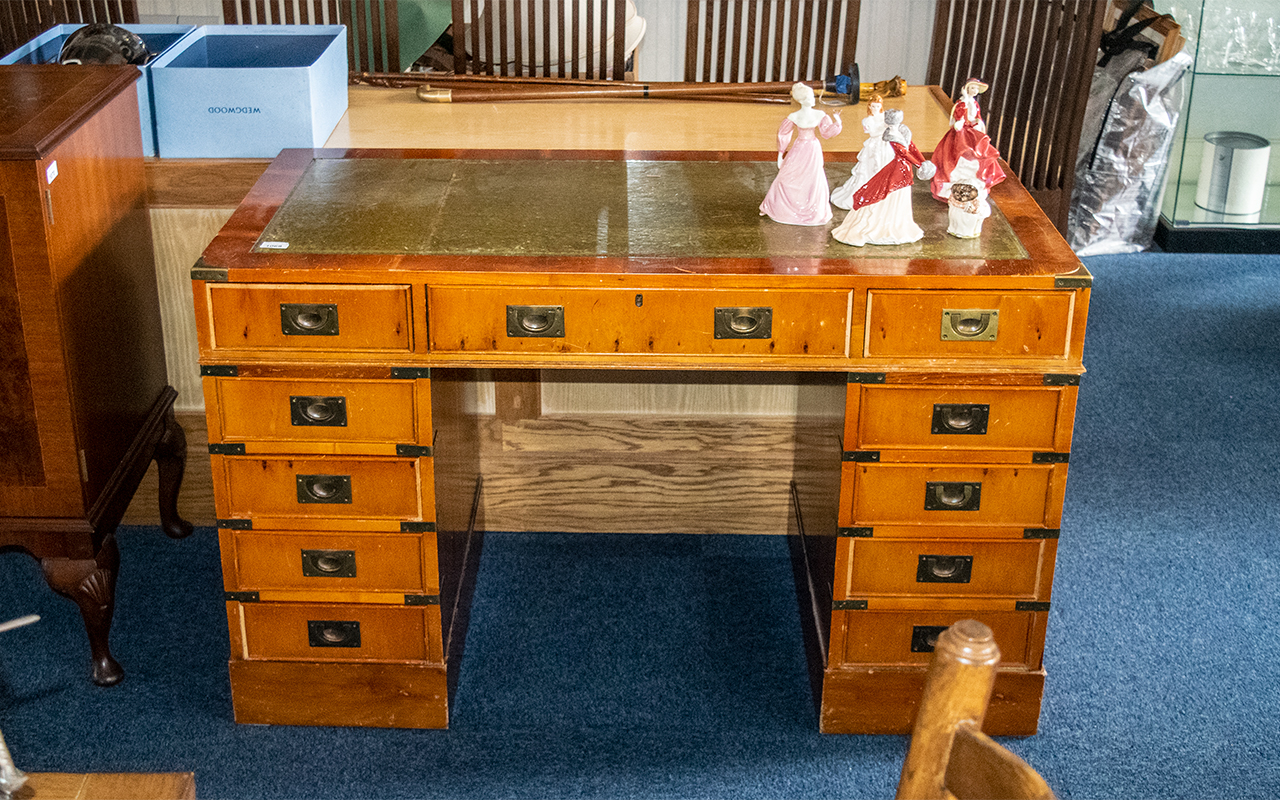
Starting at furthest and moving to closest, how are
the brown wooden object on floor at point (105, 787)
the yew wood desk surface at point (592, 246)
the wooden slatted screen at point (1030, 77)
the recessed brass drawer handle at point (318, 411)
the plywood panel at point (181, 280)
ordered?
the wooden slatted screen at point (1030, 77) < the plywood panel at point (181, 280) < the recessed brass drawer handle at point (318, 411) < the yew wood desk surface at point (592, 246) < the brown wooden object on floor at point (105, 787)

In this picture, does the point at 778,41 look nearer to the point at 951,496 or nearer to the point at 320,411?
the point at 951,496

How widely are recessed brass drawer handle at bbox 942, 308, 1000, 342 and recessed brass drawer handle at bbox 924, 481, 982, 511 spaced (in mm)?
261

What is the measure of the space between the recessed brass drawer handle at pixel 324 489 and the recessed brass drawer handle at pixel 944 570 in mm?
955

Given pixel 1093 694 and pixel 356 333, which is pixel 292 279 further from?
pixel 1093 694

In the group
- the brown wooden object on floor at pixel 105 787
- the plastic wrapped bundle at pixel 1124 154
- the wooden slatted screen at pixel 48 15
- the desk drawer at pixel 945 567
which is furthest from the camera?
the plastic wrapped bundle at pixel 1124 154

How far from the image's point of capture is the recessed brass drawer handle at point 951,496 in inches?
84.9

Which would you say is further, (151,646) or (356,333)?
(151,646)

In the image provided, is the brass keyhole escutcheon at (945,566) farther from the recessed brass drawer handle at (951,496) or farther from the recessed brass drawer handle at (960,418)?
the recessed brass drawer handle at (960,418)

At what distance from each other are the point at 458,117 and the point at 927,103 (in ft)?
3.37

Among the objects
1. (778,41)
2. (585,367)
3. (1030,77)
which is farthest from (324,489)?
(1030,77)

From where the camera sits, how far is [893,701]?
231 centimetres

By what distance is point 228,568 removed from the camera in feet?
7.28

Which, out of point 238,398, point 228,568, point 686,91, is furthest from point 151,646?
point 686,91

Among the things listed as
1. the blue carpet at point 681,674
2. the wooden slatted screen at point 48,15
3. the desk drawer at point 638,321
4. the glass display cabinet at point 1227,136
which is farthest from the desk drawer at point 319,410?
the glass display cabinet at point 1227,136
